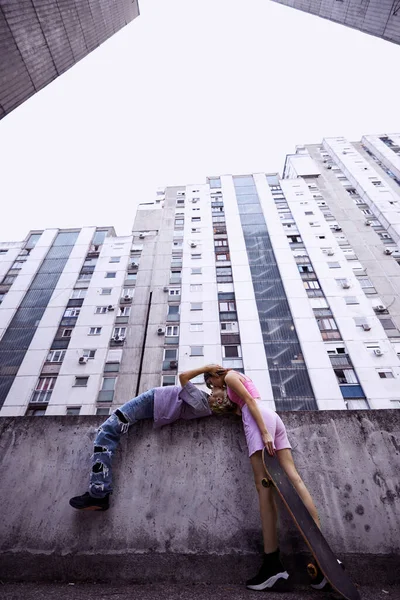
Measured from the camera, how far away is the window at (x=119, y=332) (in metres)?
25.7

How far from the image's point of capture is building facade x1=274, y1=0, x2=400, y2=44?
12.7 m

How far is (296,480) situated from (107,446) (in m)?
1.75

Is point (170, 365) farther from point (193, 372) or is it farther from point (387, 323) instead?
point (193, 372)

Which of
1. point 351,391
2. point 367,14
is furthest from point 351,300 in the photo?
point 367,14

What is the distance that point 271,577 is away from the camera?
2229 mm

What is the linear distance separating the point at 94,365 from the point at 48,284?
11.9 metres

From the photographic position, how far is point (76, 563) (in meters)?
Answer: 2.50

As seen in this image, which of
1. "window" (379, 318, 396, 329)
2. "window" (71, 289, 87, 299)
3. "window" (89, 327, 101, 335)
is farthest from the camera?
"window" (71, 289, 87, 299)

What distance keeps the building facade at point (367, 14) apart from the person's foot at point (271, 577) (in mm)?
18932

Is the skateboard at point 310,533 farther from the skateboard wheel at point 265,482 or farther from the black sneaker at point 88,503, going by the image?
the black sneaker at point 88,503

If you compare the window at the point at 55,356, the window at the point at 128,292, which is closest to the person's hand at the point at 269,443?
the window at the point at 55,356

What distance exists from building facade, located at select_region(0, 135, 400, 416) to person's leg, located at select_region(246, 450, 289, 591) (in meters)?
19.3

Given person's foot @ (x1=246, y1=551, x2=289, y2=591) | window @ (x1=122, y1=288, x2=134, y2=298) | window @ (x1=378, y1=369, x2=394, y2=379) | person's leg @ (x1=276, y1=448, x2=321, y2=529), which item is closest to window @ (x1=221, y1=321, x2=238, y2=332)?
window @ (x1=122, y1=288, x2=134, y2=298)

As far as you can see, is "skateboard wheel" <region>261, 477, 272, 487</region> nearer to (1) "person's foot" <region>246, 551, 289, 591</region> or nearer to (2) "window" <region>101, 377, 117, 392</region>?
(1) "person's foot" <region>246, 551, 289, 591</region>
